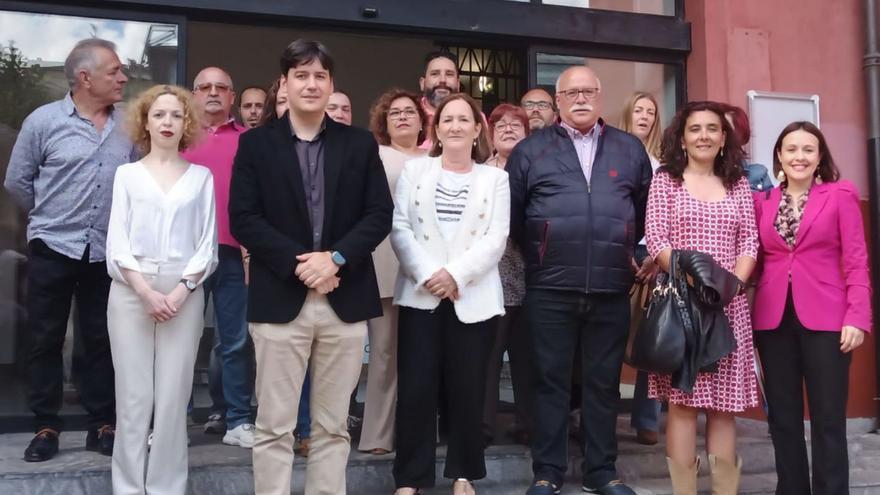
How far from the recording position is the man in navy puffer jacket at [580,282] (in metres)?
4.20

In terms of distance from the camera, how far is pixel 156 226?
12.4ft

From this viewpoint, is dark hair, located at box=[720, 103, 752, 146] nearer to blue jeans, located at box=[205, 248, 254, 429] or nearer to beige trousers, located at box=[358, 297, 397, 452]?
beige trousers, located at box=[358, 297, 397, 452]

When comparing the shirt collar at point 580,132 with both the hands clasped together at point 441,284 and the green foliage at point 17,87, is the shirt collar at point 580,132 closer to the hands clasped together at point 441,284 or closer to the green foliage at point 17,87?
the hands clasped together at point 441,284

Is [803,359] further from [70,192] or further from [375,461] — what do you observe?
[70,192]

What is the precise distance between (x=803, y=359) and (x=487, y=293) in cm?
152

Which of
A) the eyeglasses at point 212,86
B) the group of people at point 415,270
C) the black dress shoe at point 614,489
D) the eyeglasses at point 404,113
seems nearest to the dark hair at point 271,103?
the group of people at point 415,270

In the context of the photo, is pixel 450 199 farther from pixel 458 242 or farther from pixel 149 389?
pixel 149 389

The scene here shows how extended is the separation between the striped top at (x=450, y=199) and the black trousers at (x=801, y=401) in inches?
62.3

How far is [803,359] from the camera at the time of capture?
410 centimetres

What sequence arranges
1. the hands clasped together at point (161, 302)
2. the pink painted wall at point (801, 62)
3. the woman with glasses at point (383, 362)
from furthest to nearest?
the pink painted wall at point (801, 62) < the woman with glasses at point (383, 362) < the hands clasped together at point (161, 302)

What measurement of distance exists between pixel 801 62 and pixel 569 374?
3.73 meters

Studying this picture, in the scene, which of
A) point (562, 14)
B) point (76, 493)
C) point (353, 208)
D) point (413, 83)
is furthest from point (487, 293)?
point (413, 83)

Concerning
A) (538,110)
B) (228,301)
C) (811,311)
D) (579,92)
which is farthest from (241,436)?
(811,311)

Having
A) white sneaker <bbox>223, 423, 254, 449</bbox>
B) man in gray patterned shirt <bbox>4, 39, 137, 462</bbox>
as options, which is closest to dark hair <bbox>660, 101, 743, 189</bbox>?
white sneaker <bbox>223, 423, 254, 449</bbox>
